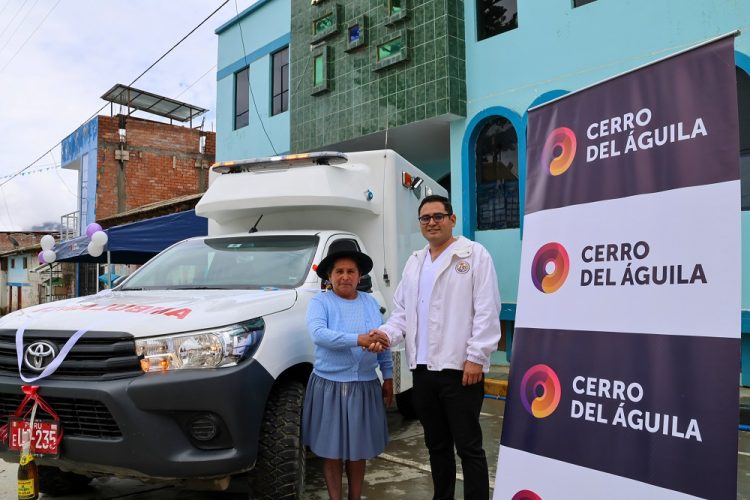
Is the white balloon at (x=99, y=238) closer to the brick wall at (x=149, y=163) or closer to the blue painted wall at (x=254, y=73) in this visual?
the blue painted wall at (x=254, y=73)

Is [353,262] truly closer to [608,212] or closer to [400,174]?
[608,212]

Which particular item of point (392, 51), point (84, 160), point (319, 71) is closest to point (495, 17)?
point (392, 51)

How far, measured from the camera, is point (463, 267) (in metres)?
3.24

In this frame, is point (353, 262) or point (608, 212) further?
point (353, 262)

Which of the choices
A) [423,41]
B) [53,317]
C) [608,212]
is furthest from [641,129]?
[423,41]

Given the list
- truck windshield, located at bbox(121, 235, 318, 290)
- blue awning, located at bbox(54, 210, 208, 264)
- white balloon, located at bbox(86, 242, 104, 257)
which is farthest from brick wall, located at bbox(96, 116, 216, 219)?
truck windshield, located at bbox(121, 235, 318, 290)

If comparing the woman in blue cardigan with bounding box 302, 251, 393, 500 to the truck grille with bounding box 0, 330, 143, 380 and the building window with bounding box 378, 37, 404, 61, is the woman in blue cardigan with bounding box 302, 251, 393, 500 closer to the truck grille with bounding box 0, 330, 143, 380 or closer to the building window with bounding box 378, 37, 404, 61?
the truck grille with bounding box 0, 330, 143, 380

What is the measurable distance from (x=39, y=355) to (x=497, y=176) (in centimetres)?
775

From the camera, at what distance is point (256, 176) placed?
531cm

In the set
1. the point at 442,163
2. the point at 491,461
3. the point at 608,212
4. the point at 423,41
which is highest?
the point at 423,41

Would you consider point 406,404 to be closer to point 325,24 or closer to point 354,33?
point 354,33

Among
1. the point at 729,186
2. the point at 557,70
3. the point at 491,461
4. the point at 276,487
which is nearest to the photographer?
the point at 729,186

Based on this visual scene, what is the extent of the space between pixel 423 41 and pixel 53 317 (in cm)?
812

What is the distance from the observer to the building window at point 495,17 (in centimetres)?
959
